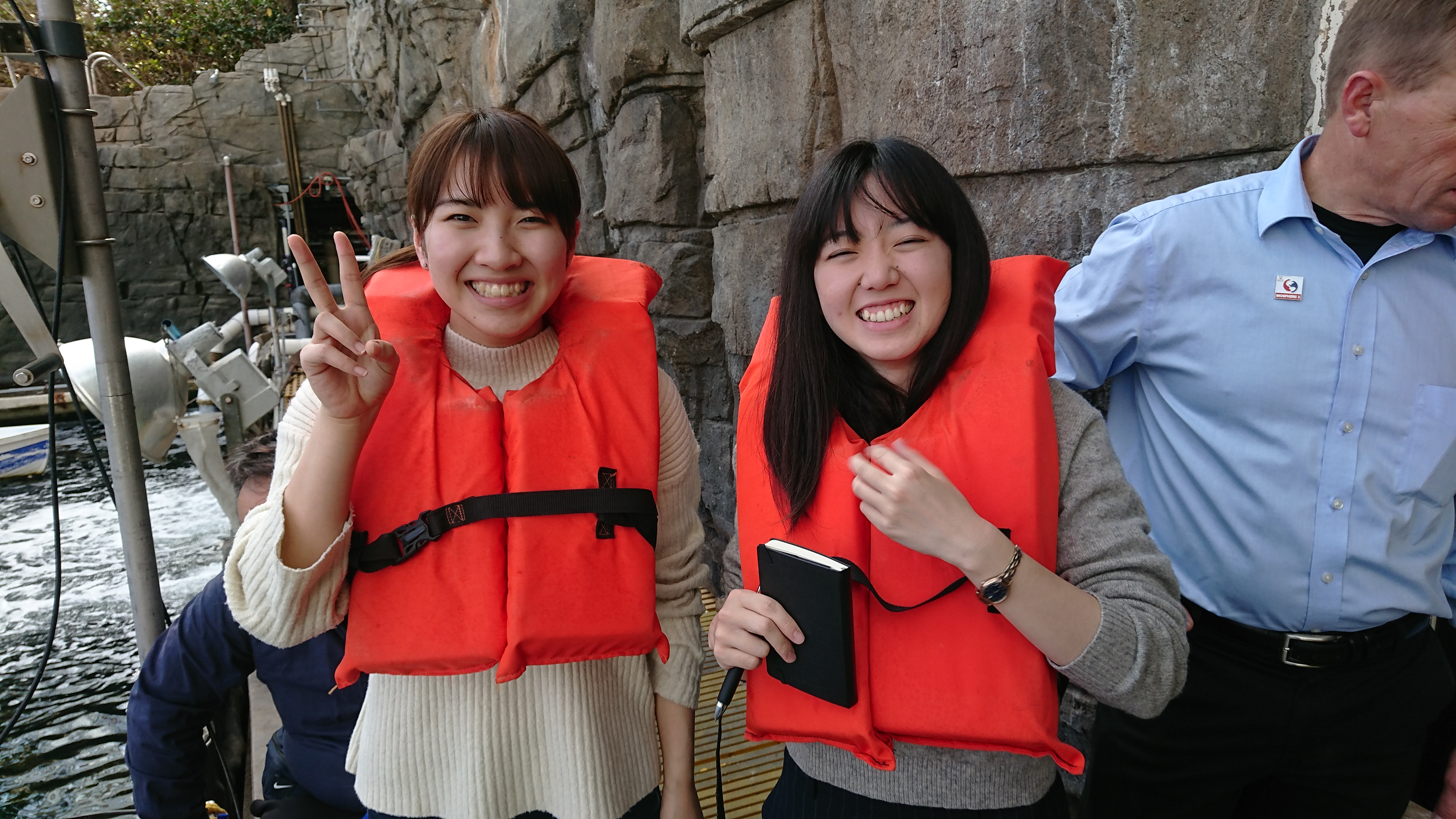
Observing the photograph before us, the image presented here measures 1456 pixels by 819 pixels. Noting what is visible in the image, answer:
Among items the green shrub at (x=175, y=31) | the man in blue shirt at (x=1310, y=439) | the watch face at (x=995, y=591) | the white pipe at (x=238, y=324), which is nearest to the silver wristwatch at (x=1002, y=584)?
the watch face at (x=995, y=591)

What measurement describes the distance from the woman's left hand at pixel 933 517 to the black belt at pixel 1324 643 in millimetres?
755

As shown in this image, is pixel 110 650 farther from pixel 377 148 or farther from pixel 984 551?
pixel 377 148

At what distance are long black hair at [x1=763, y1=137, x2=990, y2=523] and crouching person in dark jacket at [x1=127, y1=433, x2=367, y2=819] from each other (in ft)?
3.33

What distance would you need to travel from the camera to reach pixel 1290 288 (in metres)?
1.39

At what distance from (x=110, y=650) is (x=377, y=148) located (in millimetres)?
8521

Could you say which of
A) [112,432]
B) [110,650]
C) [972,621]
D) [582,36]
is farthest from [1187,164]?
[110,650]

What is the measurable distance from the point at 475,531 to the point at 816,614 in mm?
542

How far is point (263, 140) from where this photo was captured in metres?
15.8

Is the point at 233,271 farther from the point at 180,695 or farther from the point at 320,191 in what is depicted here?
the point at 320,191

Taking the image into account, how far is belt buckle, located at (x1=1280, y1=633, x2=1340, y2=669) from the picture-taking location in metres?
1.39

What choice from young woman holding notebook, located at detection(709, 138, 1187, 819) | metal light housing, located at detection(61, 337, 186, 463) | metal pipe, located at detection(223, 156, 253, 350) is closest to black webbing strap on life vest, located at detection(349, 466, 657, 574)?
young woman holding notebook, located at detection(709, 138, 1187, 819)

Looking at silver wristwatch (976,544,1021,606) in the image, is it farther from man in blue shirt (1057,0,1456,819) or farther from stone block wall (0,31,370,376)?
stone block wall (0,31,370,376)

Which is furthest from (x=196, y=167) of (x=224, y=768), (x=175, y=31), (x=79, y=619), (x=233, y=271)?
(x=224, y=768)

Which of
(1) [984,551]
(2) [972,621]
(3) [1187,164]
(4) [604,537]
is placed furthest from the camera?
(3) [1187,164]
